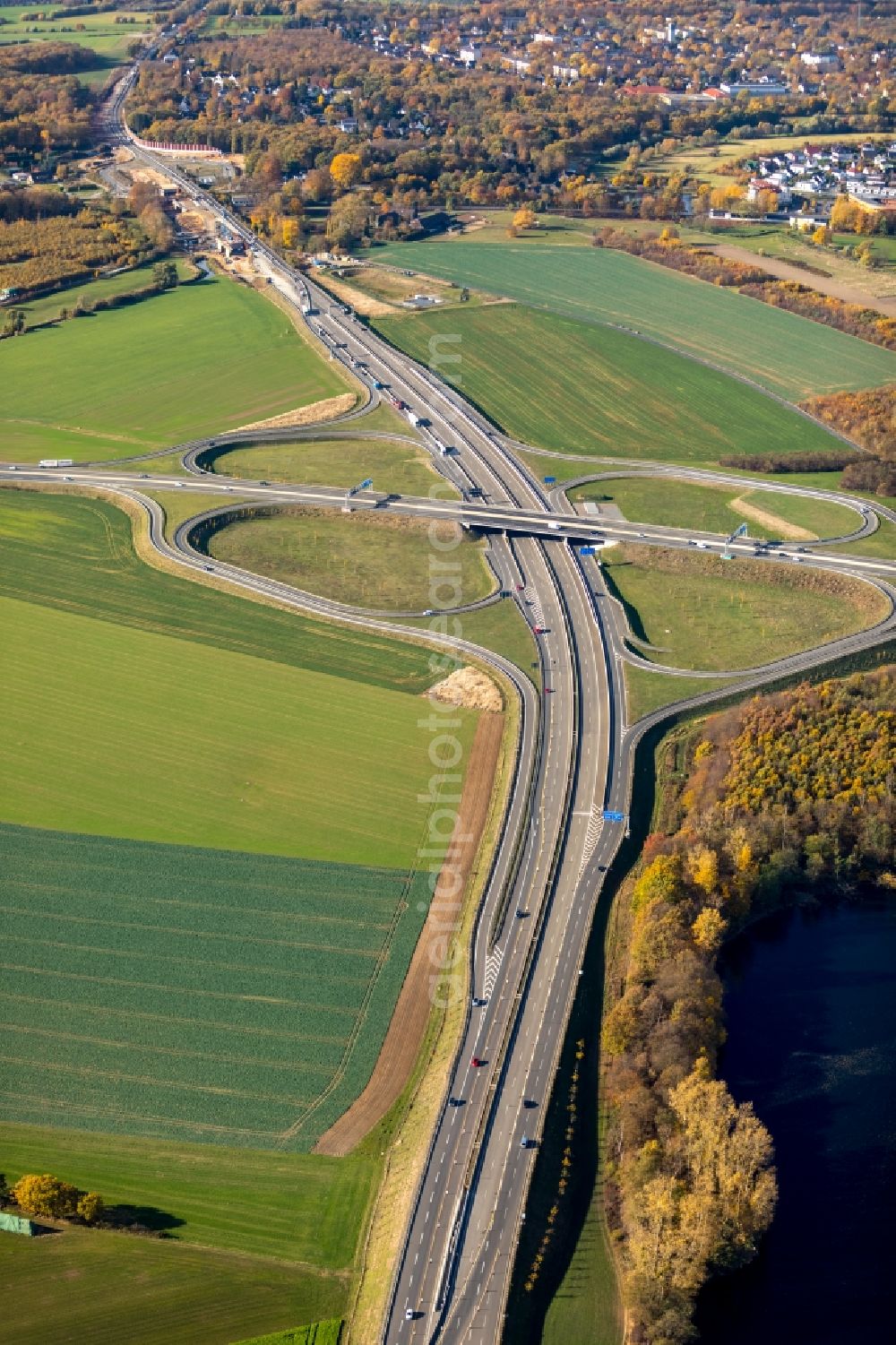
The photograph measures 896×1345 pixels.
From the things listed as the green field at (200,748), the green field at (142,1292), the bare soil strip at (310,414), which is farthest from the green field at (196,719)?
the bare soil strip at (310,414)

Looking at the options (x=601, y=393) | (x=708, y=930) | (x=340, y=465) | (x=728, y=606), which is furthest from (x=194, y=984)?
(x=601, y=393)

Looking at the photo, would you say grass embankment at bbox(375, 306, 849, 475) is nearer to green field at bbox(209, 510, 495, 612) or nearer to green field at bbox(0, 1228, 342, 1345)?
green field at bbox(209, 510, 495, 612)

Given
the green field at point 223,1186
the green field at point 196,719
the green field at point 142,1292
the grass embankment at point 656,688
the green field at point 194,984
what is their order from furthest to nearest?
the grass embankment at point 656,688
the green field at point 196,719
the green field at point 194,984
the green field at point 223,1186
the green field at point 142,1292

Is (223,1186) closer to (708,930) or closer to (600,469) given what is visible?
(708,930)

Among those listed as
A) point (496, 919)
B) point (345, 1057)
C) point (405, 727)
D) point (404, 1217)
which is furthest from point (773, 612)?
point (404, 1217)

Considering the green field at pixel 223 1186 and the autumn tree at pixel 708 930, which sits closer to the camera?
the green field at pixel 223 1186

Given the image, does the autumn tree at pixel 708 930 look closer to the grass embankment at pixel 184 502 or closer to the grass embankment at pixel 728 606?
the grass embankment at pixel 728 606

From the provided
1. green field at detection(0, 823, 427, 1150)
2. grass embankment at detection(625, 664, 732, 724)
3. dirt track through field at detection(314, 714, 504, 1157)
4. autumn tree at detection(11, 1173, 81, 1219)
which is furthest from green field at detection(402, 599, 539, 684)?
autumn tree at detection(11, 1173, 81, 1219)
